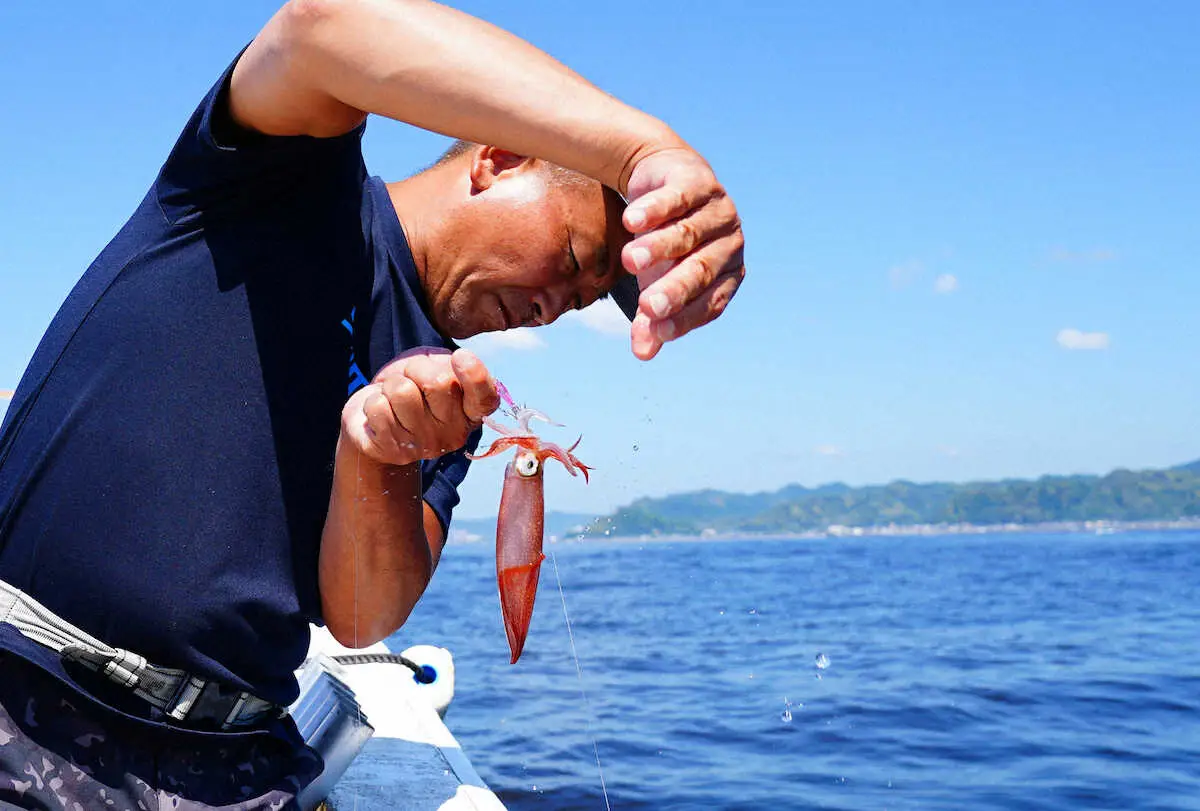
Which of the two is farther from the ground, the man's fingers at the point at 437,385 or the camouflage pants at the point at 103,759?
the man's fingers at the point at 437,385

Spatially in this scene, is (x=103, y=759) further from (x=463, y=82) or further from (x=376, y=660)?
(x=376, y=660)

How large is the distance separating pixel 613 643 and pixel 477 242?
41.6 ft

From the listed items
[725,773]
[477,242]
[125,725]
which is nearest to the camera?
[125,725]

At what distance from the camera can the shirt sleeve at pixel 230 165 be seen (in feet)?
5.90

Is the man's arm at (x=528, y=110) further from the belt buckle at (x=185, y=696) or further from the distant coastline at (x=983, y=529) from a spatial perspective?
the distant coastline at (x=983, y=529)

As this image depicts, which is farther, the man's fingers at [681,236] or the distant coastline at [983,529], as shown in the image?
the distant coastline at [983,529]

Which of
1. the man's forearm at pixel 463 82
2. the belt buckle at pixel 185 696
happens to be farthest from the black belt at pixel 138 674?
the man's forearm at pixel 463 82

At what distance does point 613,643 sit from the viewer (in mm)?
14258

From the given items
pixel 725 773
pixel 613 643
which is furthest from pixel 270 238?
pixel 613 643

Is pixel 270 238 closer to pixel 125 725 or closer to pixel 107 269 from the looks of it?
pixel 107 269

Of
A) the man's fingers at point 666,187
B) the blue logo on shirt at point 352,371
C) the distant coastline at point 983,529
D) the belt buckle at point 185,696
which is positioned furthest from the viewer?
the distant coastline at point 983,529

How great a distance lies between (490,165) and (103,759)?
56.0 inches

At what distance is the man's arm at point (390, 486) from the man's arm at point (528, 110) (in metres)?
0.38

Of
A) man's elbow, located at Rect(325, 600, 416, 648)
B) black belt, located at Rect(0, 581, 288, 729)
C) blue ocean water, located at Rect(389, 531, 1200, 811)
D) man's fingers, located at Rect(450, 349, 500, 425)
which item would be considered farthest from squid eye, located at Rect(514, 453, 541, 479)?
black belt, located at Rect(0, 581, 288, 729)
